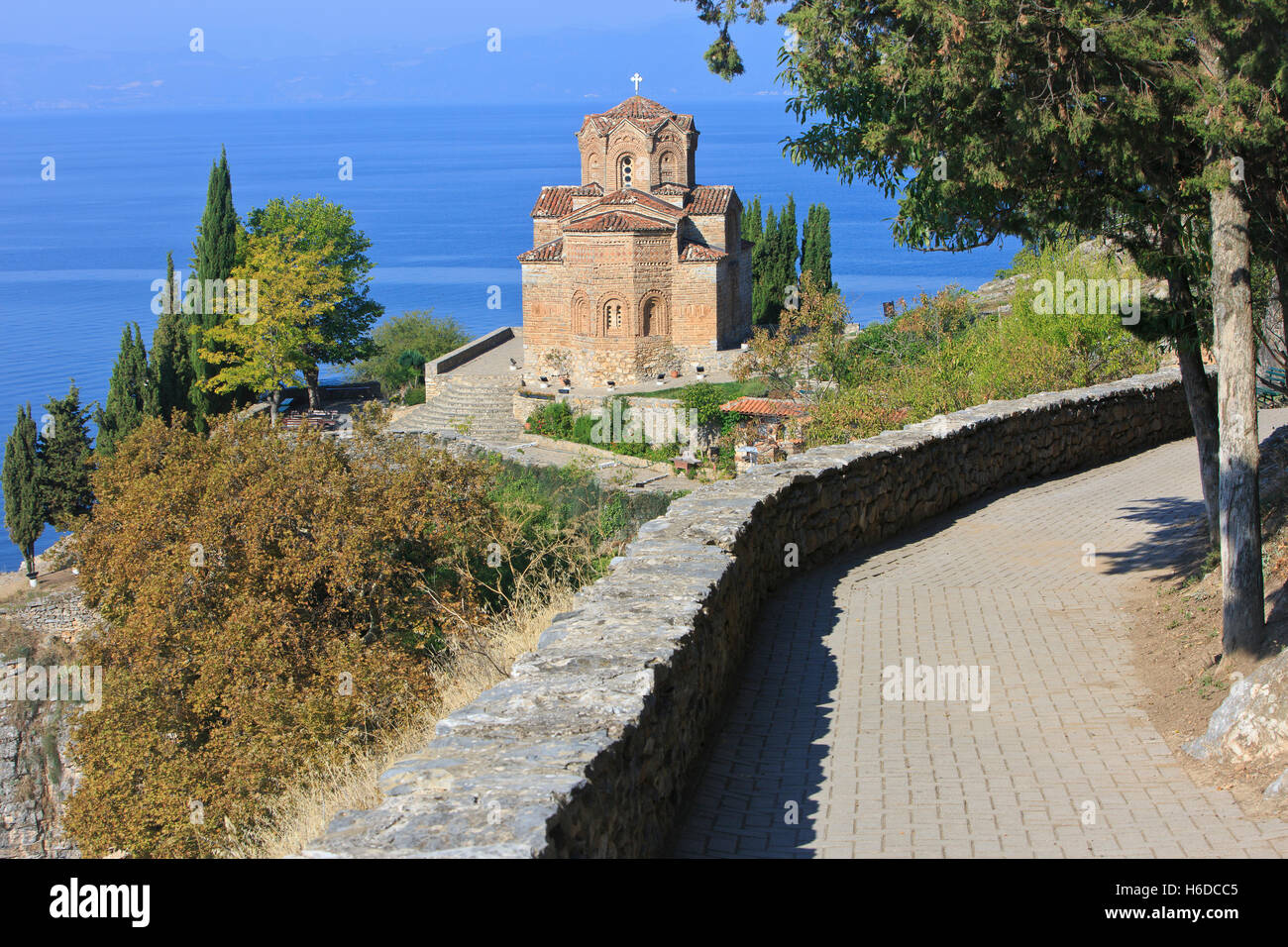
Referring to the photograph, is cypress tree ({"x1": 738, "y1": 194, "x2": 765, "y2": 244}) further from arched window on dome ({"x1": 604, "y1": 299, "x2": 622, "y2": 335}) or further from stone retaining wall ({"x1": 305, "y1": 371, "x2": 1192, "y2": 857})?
stone retaining wall ({"x1": 305, "y1": 371, "x2": 1192, "y2": 857})

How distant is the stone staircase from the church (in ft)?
8.34

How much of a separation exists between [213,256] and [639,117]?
19.9 metres

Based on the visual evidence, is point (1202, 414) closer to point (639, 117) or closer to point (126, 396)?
point (126, 396)

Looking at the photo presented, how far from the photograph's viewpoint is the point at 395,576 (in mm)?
15258

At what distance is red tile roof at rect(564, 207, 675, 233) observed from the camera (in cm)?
4869

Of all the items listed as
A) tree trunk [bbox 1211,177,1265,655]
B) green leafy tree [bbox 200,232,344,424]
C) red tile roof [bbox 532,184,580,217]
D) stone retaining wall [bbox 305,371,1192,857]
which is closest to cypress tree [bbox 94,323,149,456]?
green leafy tree [bbox 200,232,344,424]

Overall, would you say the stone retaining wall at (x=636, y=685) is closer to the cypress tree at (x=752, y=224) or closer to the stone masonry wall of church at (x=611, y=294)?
the stone masonry wall of church at (x=611, y=294)

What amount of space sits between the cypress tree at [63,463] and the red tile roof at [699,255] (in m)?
24.9

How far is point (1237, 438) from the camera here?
269 inches

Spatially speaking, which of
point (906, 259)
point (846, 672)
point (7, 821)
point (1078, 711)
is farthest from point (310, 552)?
point (906, 259)

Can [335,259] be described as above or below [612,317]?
above

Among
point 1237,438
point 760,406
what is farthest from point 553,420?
point 1237,438

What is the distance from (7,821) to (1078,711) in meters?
30.0
